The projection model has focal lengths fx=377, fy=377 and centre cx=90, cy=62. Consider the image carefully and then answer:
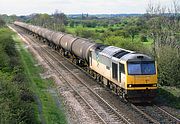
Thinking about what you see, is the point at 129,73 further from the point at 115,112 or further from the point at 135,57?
the point at 115,112

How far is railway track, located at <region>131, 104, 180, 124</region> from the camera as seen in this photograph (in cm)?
1756

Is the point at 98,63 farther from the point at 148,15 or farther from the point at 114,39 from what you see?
the point at 114,39

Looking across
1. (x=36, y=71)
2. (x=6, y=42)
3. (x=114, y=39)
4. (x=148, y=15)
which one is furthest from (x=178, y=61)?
(x=114, y=39)

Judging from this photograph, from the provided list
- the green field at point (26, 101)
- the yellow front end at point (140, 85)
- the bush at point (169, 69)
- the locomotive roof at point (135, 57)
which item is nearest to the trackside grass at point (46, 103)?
the green field at point (26, 101)

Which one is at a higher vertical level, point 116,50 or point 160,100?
point 116,50

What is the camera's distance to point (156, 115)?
734 inches

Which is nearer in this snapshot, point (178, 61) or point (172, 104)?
point (172, 104)

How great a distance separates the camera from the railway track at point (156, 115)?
57.6 feet

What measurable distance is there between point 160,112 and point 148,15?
30.7 metres

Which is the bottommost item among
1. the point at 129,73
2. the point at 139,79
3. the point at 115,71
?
the point at 139,79

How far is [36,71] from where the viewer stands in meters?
35.1

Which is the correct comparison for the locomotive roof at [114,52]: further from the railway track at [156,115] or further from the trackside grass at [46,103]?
the trackside grass at [46,103]

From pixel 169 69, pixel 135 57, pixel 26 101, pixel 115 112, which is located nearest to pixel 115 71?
pixel 135 57

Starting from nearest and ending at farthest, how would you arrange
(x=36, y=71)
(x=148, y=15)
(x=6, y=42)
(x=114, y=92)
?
(x=114, y=92)
(x=36, y=71)
(x=6, y=42)
(x=148, y=15)
